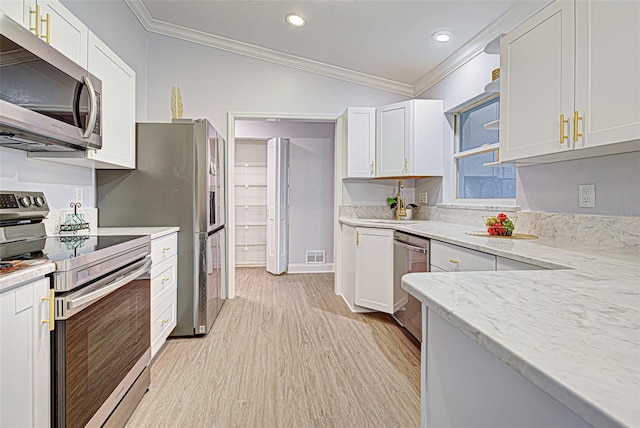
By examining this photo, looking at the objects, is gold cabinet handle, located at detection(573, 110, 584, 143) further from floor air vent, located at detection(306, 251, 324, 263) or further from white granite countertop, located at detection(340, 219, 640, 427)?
floor air vent, located at detection(306, 251, 324, 263)

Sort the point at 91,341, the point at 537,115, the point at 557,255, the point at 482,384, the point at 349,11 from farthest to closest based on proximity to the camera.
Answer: the point at 349,11
the point at 537,115
the point at 557,255
the point at 91,341
the point at 482,384

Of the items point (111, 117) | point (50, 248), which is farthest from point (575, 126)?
point (111, 117)

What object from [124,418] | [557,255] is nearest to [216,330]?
[124,418]

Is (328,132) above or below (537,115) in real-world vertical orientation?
above

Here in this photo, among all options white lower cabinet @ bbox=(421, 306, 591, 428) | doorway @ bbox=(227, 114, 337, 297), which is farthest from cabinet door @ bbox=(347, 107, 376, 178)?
white lower cabinet @ bbox=(421, 306, 591, 428)

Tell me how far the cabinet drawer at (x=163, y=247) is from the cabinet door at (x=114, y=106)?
1.97 feet

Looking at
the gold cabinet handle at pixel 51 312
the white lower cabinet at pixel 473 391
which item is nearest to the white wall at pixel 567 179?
the white lower cabinet at pixel 473 391

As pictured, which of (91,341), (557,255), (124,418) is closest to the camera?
(91,341)

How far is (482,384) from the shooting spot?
67 centimetres

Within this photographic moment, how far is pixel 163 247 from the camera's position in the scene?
8.00ft

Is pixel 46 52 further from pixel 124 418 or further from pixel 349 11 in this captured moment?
pixel 349 11

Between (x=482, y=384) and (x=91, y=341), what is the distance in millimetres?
1388

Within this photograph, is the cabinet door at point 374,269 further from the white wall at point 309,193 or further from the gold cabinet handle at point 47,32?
the gold cabinet handle at point 47,32

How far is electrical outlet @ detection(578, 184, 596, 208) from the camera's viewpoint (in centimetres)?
189
